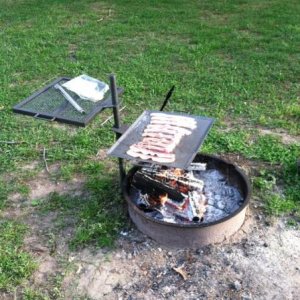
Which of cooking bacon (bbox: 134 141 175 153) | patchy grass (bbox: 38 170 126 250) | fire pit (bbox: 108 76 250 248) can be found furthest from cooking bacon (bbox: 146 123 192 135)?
patchy grass (bbox: 38 170 126 250)

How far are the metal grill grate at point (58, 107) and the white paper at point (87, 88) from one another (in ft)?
0.12

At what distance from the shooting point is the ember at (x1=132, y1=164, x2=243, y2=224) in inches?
135

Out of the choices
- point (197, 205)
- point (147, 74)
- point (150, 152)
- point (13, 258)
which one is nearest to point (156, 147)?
point (150, 152)

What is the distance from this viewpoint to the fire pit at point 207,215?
3.21 metres

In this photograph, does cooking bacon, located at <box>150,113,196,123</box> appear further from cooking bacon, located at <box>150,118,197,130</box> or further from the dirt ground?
the dirt ground

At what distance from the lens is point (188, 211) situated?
3412 mm

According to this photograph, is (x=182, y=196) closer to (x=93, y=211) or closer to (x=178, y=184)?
(x=178, y=184)

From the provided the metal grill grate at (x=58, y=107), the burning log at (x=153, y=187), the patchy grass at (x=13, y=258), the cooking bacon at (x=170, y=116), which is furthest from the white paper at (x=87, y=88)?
the patchy grass at (x=13, y=258)

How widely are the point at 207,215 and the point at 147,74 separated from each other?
2.90 metres

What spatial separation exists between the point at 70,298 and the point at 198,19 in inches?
234

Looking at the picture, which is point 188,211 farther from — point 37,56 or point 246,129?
point 37,56

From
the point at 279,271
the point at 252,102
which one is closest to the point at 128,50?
the point at 252,102

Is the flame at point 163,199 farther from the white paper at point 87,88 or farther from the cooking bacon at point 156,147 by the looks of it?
the white paper at point 87,88

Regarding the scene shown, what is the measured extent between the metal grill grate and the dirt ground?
88cm
